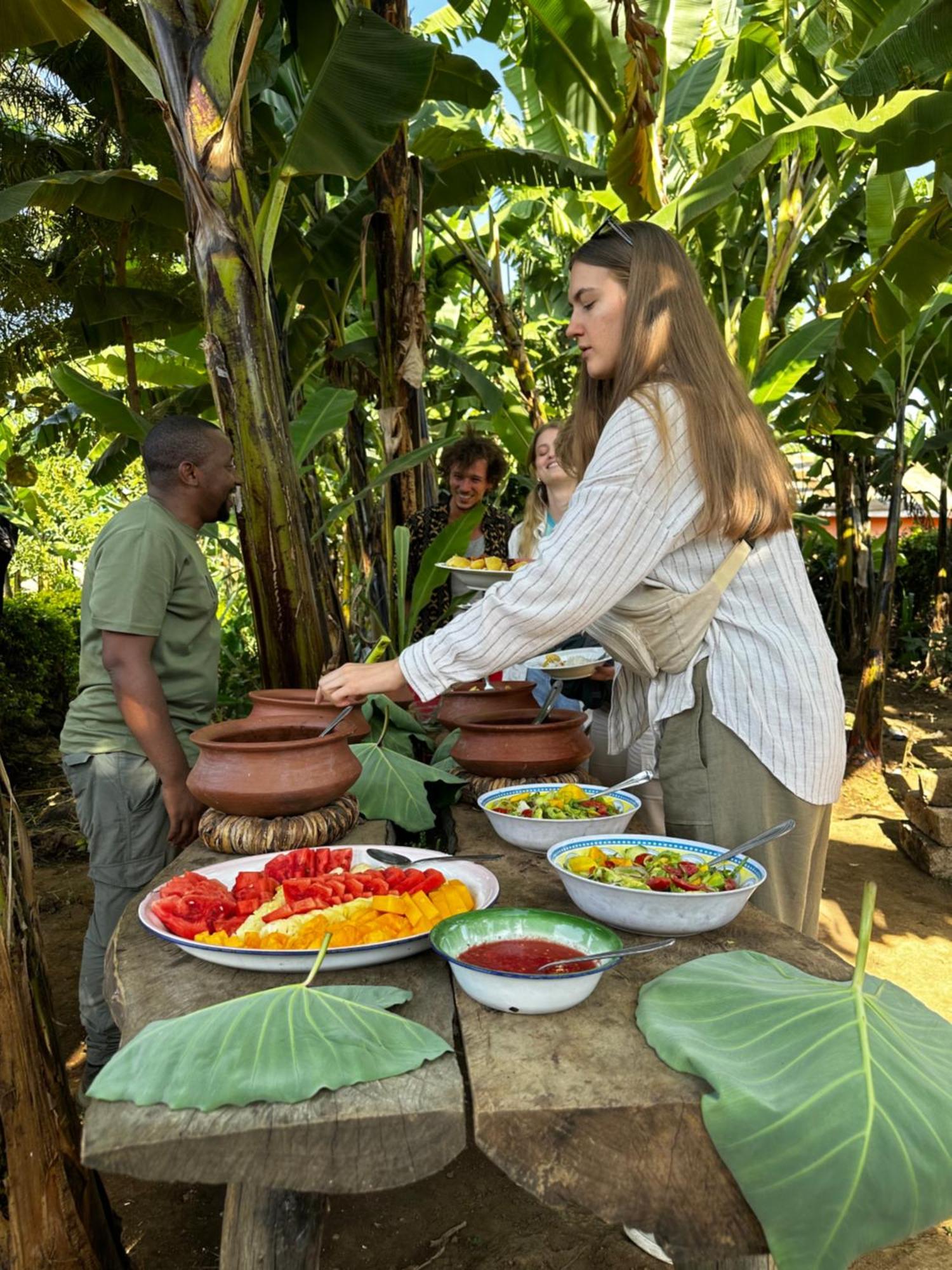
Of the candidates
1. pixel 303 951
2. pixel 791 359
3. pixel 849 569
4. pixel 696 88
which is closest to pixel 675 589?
pixel 303 951

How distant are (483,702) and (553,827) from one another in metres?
0.63

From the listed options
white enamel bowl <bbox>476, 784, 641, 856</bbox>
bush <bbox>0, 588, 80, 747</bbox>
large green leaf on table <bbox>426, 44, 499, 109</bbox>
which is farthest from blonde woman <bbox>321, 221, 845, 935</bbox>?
bush <bbox>0, 588, 80, 747</bbox>

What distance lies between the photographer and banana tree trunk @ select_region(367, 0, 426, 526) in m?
4.35

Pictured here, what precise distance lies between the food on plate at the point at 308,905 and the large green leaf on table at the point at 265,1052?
197 mm

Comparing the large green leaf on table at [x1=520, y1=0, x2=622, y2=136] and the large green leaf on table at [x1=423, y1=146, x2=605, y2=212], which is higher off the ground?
the large green leaf on table at [x1=520, y1=0, x2=622, y2=136]

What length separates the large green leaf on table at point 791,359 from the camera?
216 inches

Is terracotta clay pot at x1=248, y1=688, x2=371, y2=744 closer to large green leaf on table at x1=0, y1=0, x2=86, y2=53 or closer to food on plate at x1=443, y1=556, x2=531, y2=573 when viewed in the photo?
food on plate at x1=443, y1=556, x2=531, y2=573

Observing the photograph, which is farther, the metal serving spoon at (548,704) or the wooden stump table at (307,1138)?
the metal serving spoon at (548,704)

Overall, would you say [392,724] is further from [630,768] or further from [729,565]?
[729,565]

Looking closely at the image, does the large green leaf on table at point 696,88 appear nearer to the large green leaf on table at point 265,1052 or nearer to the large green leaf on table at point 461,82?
the large green leaf on table at point 461,82

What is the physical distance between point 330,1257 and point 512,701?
141 centimetres

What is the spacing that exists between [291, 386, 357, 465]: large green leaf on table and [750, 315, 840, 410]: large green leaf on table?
2.49 meters

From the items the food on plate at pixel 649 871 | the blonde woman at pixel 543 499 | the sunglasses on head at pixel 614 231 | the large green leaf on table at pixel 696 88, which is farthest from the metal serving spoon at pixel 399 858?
the large green leaf on table at pixel 696 88

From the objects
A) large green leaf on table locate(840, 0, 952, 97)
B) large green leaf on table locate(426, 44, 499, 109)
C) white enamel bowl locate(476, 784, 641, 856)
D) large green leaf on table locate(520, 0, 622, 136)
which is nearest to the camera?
white enamel bowl locate(476, 784, 641, 856)
